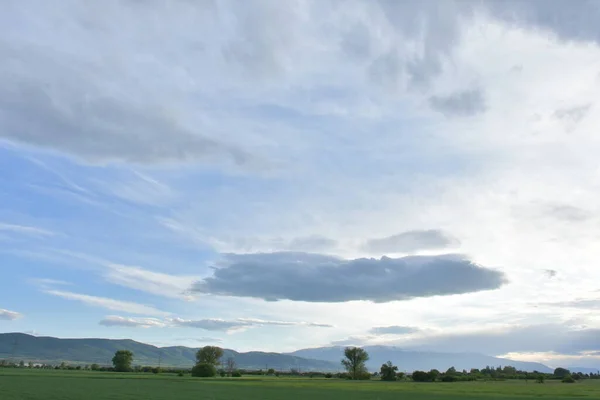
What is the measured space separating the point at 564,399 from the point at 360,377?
133 m

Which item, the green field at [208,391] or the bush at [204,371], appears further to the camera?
the bush at [204,371]

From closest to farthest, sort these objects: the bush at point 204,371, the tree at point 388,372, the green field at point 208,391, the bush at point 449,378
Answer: the green field at point 208,391
the bush at point 449,378
the bush at point 204,371
the tree at point 388,372

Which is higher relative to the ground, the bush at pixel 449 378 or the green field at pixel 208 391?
the bush at pixel 449 378

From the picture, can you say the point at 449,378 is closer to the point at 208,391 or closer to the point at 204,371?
the point at 204,371

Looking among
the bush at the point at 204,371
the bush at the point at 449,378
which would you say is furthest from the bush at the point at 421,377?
the bush at the point at 204,371

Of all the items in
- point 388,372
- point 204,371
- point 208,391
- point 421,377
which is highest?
point 388,372

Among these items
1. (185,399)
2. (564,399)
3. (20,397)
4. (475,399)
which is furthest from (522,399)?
(20,397)

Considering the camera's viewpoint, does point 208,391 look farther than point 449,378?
No

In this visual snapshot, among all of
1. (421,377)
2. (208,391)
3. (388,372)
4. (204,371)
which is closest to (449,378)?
(421,377)

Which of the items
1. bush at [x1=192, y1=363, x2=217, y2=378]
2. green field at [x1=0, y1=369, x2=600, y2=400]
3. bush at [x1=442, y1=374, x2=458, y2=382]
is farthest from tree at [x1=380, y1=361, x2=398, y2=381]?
green field at [x1=0, y1=369, x2=600, y2=400]

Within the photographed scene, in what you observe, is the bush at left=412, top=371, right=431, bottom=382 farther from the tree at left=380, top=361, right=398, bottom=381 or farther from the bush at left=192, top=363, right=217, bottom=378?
the bush at left=192, top=363, right=217, bottom=378

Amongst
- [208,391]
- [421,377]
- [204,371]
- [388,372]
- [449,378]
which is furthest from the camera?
[388,372]

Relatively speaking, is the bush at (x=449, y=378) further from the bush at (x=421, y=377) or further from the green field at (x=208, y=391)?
the green field at (x=208, y=391)

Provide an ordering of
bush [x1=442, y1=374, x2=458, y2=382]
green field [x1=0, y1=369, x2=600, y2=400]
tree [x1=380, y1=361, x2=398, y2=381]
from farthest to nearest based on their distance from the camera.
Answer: tree [x1=380, y1=361, x2=398, y2=381] → bush [x1=442, y1=374, x2=458, y2=382] → green field [x1=0, y1=369, x2=600, y2=400]
